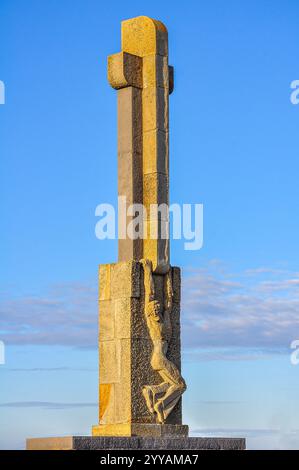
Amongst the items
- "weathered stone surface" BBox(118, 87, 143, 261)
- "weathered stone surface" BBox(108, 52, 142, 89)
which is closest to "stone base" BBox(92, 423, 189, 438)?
"weathered stone surface" BBox(118, 87, 143, 261)

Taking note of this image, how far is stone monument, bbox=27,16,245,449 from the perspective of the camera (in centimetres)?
2569

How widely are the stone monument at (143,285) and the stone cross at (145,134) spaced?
0.07 feet

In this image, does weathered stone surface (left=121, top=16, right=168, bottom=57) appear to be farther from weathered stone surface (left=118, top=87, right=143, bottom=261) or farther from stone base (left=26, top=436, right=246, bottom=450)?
stone base (left=26, top=436, right=246, bottom=450)

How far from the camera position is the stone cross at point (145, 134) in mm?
26406

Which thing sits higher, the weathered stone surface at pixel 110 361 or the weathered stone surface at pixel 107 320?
the weathered stone surface at pixel 107 320

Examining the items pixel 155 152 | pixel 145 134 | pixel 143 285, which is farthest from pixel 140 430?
pixel 145 134

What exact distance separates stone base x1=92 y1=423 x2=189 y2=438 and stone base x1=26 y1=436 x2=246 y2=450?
0.70 feet

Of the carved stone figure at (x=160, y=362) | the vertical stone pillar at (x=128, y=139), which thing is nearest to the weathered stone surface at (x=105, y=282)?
the vertical stone pillar at (x=128, y=139)

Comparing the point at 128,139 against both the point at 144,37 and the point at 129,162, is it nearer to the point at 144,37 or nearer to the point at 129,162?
the point at 129,162

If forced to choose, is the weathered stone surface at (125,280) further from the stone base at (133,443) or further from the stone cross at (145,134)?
the stone base at (133,443)

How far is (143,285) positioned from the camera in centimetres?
2616

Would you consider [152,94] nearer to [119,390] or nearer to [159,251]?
[159,251]

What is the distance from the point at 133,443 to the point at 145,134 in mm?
6272

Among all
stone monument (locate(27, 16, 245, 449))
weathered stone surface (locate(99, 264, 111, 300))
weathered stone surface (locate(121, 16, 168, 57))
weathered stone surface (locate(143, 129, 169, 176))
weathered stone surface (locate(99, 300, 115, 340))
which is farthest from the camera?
weathered stone surface (locate(121, 16, 168, 57))
